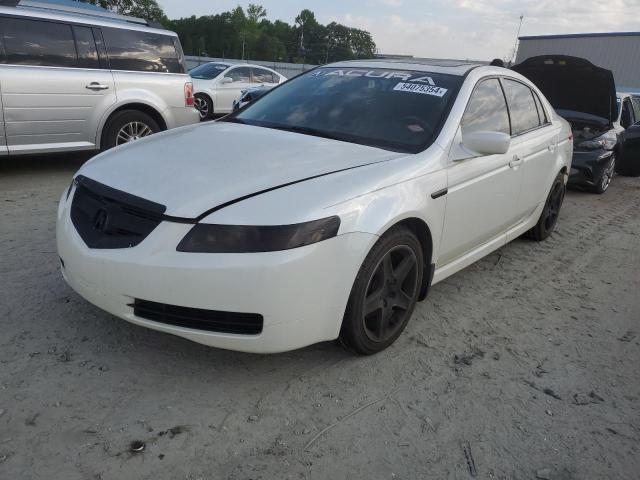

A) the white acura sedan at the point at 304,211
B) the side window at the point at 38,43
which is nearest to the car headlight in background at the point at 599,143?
the white acura sedan at the point at 304,211

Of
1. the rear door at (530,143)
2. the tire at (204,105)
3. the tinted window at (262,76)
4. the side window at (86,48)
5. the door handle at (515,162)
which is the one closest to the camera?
the door handle at (515,162)

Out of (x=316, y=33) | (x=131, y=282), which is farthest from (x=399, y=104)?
(x=316, y=33)

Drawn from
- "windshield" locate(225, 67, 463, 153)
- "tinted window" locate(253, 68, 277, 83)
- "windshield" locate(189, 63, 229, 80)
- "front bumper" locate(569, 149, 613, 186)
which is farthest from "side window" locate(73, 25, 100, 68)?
"tinted window" locate(253, 68, 277, 83)

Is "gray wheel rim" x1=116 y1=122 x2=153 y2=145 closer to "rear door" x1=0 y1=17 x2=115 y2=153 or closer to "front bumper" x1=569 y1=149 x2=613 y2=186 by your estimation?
"rear door" x1=0 y1=17 x2=115 y2=153

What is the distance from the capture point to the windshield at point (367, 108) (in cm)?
334

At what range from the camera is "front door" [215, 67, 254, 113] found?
42.4 ft

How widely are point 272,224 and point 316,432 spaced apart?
3.07ft

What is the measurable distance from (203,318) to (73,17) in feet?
17.4

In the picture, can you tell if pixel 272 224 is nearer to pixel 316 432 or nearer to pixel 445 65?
pixel 316 432

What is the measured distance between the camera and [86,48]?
249 inches

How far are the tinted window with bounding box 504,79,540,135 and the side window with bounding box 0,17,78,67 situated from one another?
4799mm

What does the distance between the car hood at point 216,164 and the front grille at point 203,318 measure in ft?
1.41

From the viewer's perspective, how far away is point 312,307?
97.7 inches

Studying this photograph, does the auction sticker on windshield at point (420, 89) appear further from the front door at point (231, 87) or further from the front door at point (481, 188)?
the front door at point (231, 87)
